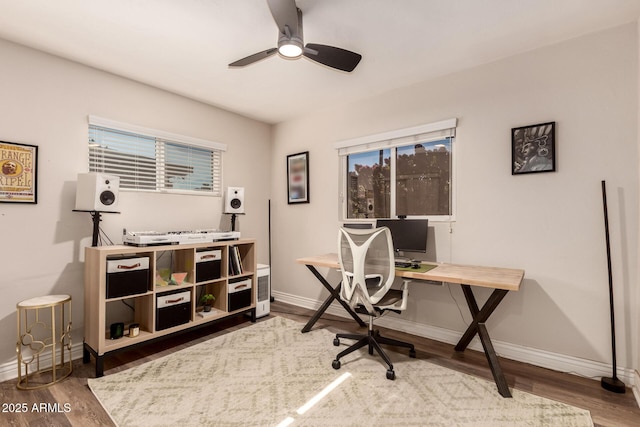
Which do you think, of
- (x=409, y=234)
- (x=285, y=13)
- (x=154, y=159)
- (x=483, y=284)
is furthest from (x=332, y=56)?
(x=154, y=159)

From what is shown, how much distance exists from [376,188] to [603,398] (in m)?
2.41

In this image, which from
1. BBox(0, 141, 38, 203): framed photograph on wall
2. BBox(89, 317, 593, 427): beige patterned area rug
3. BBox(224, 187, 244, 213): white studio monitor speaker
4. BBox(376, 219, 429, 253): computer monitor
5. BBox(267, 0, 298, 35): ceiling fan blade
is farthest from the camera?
BBox(224, 187, 244, 213): white studio monitor speaker

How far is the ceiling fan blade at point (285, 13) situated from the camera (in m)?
1.68

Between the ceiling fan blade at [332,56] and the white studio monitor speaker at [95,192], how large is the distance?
1.86 meters

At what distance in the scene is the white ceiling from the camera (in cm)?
199

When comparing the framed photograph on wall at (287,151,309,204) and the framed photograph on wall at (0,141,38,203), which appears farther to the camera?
the framed photograph on wall at (287,151,309,204)

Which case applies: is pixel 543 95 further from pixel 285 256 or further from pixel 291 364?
pixel 285 256

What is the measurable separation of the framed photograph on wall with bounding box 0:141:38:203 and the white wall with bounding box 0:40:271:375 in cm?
5

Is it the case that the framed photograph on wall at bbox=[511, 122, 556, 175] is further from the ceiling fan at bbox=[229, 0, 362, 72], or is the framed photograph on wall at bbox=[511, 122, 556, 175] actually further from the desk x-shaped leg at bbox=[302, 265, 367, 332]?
the desk x-shaped leg at bbox=[302, 265, 367, 332]

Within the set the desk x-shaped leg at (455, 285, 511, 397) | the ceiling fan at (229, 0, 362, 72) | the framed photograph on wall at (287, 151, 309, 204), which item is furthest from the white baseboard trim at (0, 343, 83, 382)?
the desk x-shaped leg at (455, 285, 511, 397)

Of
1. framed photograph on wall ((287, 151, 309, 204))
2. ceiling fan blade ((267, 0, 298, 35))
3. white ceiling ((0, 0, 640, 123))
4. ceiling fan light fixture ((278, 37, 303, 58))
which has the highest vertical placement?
white ceiling ((0, 0, 640, 123))

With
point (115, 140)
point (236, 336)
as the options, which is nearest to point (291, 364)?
point (236, 336)

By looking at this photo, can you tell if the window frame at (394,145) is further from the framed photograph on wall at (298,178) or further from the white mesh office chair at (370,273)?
the white mesh office chair at (370,273)

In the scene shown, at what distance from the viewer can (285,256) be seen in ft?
14.0
